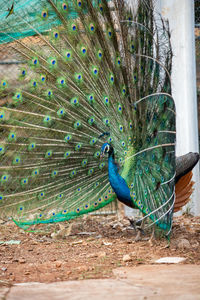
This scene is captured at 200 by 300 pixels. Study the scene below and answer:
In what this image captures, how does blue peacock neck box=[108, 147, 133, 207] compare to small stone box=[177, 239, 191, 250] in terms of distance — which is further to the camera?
blue peacock neck box=[108, 147, 133, 207]

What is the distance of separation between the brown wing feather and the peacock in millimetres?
537

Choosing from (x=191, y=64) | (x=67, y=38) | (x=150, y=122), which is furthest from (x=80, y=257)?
(x=191, y=64)

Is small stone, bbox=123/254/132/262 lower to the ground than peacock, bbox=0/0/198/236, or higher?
lower

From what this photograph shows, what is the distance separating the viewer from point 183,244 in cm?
378

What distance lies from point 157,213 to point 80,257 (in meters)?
0.74

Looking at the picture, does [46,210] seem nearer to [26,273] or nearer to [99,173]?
[99,173]

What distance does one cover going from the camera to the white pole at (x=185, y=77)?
5.63m

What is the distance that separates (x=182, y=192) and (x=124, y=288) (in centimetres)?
200

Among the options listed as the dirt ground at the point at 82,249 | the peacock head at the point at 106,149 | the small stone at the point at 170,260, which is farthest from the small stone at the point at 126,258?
the peacock head at the point at 106,149

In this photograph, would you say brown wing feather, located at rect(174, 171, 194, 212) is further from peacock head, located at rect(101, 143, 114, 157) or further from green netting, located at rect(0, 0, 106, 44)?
green netting, located at rect(0, 0, 106, 44)

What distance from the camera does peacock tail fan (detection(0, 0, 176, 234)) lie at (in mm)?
3824

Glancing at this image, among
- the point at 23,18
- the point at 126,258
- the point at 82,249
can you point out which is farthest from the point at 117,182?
the point at 23,18

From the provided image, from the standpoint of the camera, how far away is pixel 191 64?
5.69 m

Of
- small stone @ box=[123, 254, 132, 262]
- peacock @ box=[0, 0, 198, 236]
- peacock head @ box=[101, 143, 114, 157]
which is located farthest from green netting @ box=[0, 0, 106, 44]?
small stone @ box=[123, 254, 132, 262]
